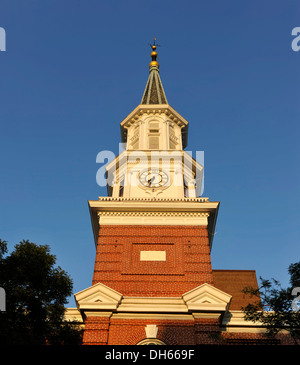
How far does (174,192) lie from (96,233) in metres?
6.02

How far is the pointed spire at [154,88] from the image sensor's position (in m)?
36.1

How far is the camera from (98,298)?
19.5 m

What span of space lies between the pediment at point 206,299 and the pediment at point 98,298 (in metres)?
3.33

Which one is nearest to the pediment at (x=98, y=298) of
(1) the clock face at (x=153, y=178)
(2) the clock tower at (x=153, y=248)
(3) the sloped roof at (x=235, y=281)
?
(2) the clock tower at (x=153, y=248)

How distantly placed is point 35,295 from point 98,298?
3272mm

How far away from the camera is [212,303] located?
19328mm

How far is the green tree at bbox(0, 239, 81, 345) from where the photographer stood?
16328mm

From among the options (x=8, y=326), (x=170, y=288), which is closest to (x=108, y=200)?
(x=170, y=288)

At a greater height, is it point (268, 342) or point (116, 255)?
point (116, 255)

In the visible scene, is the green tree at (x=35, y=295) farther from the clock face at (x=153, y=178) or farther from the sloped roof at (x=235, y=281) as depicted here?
the sloped roof at (x=235, y=281)

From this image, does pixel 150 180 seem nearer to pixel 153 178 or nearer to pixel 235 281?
pixel 153 178

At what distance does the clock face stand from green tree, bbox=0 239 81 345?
9.66 m
